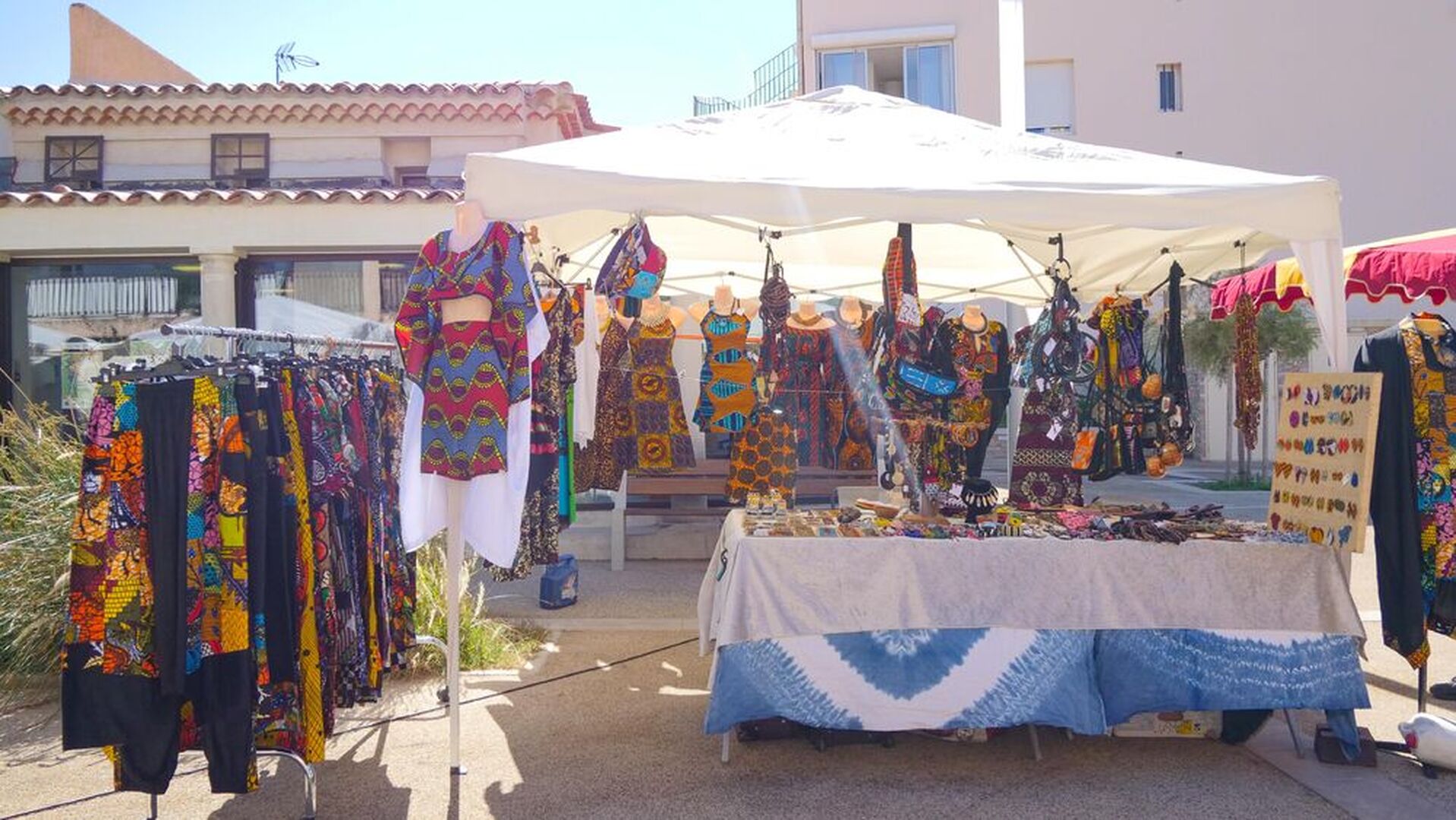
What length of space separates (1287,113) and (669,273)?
15.5 m

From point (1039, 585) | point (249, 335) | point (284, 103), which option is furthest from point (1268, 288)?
point (284, 103)

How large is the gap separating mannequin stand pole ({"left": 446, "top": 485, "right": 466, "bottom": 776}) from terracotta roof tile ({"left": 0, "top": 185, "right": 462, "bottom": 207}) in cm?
544

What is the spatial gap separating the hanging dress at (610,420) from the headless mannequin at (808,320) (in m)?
1.05

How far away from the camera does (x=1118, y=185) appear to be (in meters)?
3.91

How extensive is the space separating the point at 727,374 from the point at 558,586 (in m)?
→ 1.70

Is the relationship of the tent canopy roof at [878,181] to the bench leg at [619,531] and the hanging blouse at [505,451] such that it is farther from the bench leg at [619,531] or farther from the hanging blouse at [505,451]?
the bench leg at [619,531]

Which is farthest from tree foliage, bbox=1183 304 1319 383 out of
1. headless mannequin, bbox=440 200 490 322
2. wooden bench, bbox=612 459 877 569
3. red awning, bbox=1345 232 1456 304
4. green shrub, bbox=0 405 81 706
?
green shrub, bbox=0 405 81 706

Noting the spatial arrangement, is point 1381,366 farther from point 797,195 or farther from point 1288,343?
point 1288,343

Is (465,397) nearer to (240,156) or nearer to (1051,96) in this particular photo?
(240,156)

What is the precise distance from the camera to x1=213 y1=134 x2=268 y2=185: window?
1116cm

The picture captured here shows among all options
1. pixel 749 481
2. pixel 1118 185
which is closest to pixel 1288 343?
pixel 749 481

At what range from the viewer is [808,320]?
624 centimetres

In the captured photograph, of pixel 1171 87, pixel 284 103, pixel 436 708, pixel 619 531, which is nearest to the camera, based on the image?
pixel 436 708

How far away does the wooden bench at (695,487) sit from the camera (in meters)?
7.66
